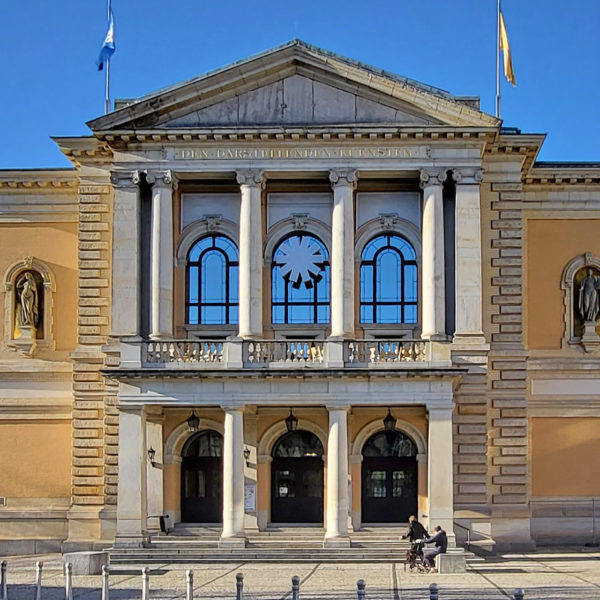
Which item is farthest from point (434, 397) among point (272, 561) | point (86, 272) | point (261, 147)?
point (86, 272)

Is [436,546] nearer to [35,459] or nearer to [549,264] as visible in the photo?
[549,264]

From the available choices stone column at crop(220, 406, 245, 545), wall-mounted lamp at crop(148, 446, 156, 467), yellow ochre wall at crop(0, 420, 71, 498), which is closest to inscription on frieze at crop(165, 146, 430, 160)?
stone column at crop(220, 406, 245, 545)

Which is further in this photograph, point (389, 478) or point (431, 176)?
point (389, 478)

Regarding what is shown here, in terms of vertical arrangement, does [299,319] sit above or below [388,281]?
below

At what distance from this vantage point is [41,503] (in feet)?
129

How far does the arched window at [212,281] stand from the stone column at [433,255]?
6182 mm

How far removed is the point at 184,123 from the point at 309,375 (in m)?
8.62

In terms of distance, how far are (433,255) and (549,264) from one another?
5366 mm

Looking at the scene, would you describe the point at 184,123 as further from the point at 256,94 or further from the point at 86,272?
the point at 86,272

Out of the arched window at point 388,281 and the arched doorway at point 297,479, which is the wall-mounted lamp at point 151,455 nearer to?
the arched doorway at point 297,479

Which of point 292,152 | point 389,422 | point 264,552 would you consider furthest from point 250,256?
point 264,552

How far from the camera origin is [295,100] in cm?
3766

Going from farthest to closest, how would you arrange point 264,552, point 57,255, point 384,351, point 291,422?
point 57,255
point 291,422
point 384,351
point 264,552

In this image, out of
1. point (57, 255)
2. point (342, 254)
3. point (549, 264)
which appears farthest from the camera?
point (57, 255)
